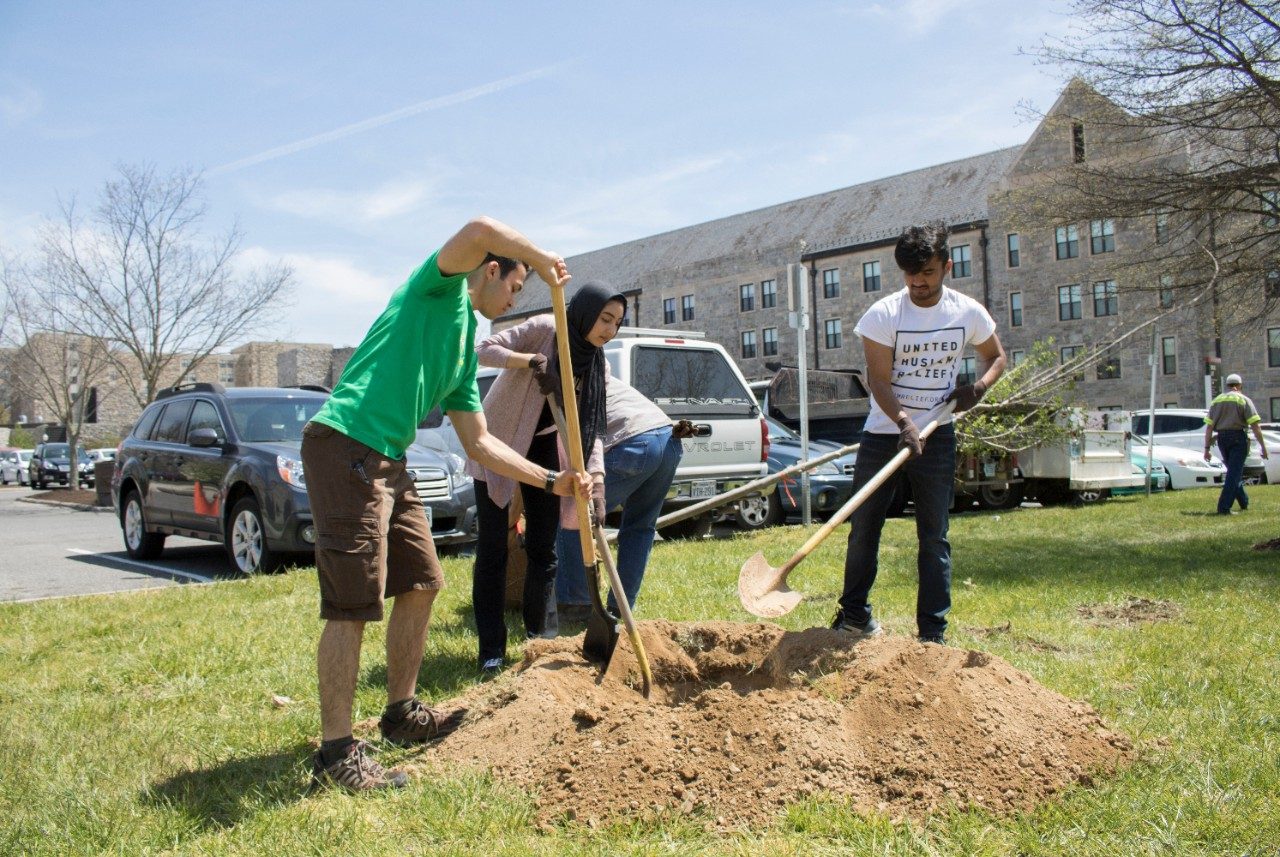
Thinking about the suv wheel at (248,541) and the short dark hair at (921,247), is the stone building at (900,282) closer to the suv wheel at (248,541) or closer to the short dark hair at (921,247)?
the suv wheel at (248,541)

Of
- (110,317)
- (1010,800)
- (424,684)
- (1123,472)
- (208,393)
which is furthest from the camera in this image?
(110,317)

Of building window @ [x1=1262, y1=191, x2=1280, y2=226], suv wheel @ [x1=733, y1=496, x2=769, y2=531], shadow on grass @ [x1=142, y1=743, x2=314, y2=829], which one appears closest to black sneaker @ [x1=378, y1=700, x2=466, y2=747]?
shadow on grass @ [x1=142, y1=743, x2=314, y2=829]

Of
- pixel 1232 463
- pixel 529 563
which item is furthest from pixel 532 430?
pixel 1232 463

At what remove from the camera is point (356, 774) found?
9.93 feet

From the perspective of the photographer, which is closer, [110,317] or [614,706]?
[614,706]

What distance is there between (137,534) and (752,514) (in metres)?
6.78

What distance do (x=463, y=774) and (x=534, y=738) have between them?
0.25 meters

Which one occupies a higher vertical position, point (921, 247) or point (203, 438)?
point (921, 247)

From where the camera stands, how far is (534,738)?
3.19m

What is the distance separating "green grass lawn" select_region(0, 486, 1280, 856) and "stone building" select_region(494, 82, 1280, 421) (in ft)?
96.0

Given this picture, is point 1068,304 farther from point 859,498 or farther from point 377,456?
point 377,456

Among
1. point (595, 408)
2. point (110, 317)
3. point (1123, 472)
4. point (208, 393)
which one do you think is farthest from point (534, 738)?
point (110, 317)

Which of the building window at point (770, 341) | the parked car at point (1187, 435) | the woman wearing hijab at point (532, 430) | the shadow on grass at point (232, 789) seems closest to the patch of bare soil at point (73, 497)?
the woman wearing hijab at point (532, 430)

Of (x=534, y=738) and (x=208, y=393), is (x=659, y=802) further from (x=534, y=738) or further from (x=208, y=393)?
(x=208, y=393)
